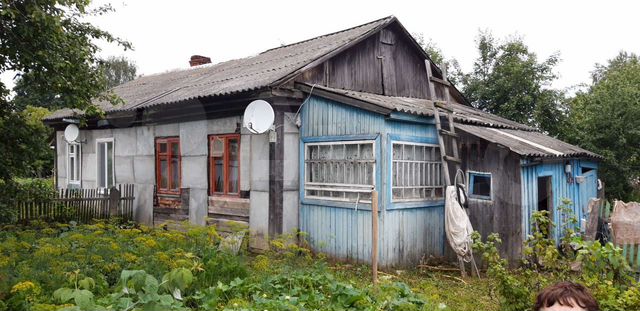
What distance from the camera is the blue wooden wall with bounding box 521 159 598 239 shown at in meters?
8.45

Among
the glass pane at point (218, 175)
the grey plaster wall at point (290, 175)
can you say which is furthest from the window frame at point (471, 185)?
the glass pane at point (218, 175)

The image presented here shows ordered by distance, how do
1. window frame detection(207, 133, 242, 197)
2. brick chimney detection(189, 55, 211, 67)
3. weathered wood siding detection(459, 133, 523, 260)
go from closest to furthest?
weathered wood siding detection(459, 133, 523, 260)
window frame detection(207, 133, 242, 197)
brick chimney detection(189, 55, 211, 67)

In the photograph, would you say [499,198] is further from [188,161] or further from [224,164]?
[188,161]

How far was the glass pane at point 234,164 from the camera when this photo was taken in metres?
10.0

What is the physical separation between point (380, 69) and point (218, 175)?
441 centimetres

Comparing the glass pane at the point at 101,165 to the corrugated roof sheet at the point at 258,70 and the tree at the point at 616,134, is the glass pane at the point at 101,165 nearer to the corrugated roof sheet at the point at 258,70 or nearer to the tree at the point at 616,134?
the corrugated roof sheet at the point at 258,70

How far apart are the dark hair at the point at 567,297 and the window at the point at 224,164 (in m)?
8.29

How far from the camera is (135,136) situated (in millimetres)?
12602

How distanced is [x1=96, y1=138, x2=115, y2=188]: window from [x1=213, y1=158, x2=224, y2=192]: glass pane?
14.9ft

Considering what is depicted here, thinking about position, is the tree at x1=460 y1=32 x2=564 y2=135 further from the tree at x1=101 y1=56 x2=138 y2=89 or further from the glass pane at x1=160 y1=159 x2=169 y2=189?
the tree at x1=101 y1=56 x2=138 y2=89

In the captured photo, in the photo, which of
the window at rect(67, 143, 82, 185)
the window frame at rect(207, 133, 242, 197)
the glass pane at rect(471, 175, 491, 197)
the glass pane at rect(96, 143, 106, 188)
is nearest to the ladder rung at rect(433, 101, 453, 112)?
the glass pane at rect(471, 175, 491, 197)

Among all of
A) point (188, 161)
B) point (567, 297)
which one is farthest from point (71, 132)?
point (567, 297)

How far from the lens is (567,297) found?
2096 mm

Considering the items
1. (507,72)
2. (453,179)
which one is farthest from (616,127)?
(453,179)
